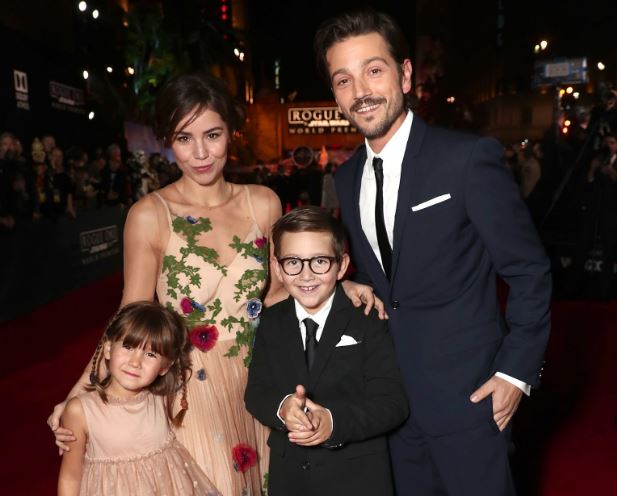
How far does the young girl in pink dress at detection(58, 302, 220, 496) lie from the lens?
1.90 meters

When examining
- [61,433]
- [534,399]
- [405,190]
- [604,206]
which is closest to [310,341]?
[405,190]

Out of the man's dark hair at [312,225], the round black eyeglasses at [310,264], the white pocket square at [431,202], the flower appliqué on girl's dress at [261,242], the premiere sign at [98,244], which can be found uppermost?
the white pocket square at [431,202]

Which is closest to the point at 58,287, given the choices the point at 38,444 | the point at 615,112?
the point at 38,444

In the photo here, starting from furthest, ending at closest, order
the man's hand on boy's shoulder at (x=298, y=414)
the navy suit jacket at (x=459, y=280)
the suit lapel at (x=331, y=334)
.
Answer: the suit lapel at (x=331, y=334)
the navy suit jacket at (x=459, y=280)
the man's hand on boy's shoulder at (x=298, y=414)

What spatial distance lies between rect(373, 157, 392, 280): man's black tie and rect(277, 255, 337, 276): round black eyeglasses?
0.17m

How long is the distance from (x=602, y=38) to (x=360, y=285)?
29.3 m

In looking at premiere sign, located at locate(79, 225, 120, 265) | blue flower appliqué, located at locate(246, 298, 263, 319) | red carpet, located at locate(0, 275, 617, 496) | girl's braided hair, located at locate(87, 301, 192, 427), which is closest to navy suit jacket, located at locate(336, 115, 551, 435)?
blue flower appliqué, located at locate(246, 298, 263, 319)

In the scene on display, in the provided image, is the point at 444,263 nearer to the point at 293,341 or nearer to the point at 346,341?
the point at 346,341

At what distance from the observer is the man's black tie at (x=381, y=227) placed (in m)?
1.83

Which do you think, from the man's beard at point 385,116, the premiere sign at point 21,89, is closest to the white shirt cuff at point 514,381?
the man's beard at point 385,116

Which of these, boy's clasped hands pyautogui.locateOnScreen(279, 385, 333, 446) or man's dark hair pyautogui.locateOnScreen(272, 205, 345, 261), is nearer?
boy's clasped hands pyautogui.locateOnScreen(279, 385, 333, 446)

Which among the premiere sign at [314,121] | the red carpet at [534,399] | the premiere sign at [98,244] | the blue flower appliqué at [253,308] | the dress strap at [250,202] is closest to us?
the blue flower appliqué at [253,308]

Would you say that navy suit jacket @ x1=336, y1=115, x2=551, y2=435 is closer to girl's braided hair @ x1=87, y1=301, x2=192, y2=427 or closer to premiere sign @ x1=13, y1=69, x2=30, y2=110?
girl's braided hair @ x1=87, y1=301, x2=192, y2=427

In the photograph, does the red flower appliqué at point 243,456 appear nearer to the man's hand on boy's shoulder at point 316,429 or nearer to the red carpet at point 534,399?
the man's hand on boy's shoulder at point 316,429
